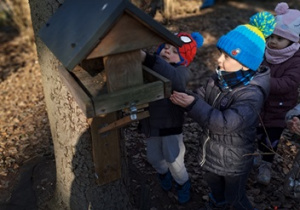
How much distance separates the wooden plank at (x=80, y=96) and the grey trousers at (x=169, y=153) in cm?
117

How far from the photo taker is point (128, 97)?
179 centimetres

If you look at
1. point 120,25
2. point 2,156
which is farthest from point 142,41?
point 2,156

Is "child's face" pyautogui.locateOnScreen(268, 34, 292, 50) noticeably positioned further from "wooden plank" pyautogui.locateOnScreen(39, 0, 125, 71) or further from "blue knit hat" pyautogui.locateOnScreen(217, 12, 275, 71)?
"wooden plank" pyautogui.locateOnScreen(39, 0, 125, 71)

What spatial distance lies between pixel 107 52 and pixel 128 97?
0.29 m

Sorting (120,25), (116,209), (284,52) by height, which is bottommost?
(116,209)

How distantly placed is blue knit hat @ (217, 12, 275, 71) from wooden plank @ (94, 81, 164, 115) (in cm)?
A: 75

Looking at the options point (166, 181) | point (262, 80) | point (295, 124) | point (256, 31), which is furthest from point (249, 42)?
point (166, 181)

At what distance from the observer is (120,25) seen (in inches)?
64.1

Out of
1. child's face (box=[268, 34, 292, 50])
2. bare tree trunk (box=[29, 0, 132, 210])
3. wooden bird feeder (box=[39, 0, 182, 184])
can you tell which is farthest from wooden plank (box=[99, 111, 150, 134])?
child's face (box=[268, 34, 292, 50])

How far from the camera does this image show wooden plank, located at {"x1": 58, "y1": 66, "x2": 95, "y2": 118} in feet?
5.44

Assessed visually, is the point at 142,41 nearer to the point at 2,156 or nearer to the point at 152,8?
the point at 2,156

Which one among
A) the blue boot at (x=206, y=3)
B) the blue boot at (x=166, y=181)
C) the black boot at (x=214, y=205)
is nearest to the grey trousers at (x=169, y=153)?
the blue boot at (x=166, y=181)

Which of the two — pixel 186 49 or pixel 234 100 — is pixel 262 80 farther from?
pixel 186 49

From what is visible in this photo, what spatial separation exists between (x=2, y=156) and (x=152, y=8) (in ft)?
16.4
